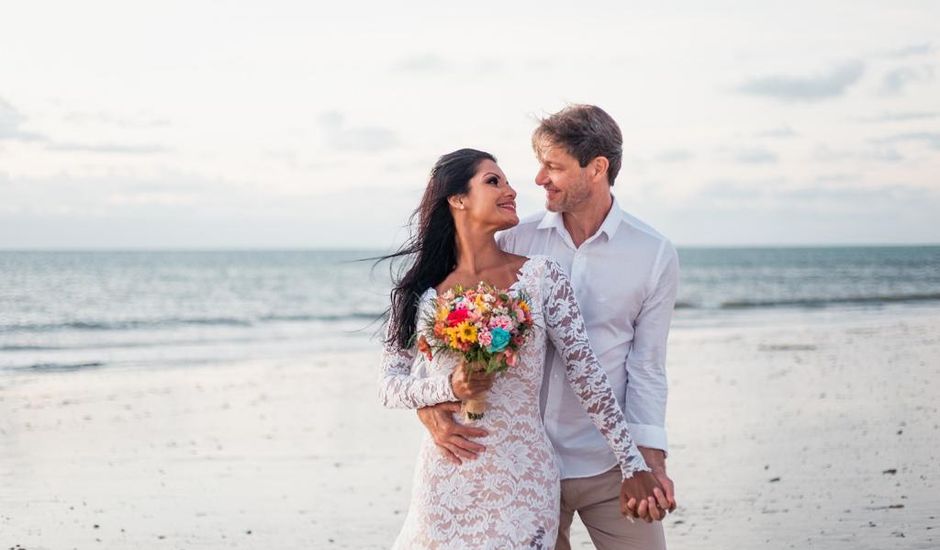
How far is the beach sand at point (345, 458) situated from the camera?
7.04 metres

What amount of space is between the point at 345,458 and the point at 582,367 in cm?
548

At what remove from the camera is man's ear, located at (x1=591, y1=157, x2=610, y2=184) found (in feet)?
13.1

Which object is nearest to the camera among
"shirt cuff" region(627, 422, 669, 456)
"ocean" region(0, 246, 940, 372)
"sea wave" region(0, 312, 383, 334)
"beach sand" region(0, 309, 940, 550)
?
"shirt cuff" region(627, 422, 669, 456)

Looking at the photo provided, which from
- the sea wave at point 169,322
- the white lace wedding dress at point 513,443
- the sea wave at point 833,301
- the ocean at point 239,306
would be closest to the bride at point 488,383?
the white lace wedding dress at point 513,443

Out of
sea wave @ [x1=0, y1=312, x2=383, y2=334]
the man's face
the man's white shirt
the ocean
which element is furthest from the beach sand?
sea wave @ [x1=0, y1=312, x2=383, y2=334]

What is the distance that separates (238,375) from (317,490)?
694 cm

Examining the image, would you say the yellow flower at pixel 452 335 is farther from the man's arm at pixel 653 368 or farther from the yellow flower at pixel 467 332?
the man's arm at pixel 653 368

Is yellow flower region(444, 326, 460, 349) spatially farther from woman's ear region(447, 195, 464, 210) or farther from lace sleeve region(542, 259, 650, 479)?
woman's ear region(447, 195, 464, 210)

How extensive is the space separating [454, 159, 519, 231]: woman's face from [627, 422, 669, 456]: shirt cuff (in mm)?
854

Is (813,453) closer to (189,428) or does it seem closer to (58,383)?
(189,428)

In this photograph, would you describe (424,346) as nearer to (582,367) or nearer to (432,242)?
(432,242)

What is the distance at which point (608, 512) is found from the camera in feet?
13.2

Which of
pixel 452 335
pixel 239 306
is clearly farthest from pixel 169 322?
pixel 452 335

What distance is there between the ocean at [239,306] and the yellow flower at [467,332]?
104 cm
